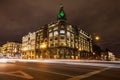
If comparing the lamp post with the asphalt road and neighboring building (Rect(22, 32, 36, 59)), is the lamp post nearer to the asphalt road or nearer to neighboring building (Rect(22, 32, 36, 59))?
neighboring building (Rect(22, 32, 36, 59))

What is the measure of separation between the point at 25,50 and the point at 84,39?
145ft

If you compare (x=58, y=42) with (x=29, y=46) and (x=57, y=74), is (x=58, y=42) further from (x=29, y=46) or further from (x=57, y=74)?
(x=57, y=74)

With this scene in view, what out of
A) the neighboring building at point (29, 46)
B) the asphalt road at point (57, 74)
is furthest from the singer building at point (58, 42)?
the asphalt road at point (57, 74)

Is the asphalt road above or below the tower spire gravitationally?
below

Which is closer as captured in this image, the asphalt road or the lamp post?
the asphalt road

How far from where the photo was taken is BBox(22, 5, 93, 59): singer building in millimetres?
86750

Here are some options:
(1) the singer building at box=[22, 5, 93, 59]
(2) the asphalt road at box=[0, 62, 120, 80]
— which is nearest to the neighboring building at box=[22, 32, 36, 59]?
(1) the singer building at box=[22, 5, 93, 59]

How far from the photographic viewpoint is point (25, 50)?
383 feet

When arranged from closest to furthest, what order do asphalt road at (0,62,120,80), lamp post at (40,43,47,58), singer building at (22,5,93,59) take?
asphalt road at (0,62,120,80), singer building at (22,5,93,59), lamp post at (40,43,47,58)

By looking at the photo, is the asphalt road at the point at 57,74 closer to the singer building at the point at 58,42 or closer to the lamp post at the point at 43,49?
the singer building at the point at 58,42

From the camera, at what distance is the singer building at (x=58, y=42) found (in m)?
86.8

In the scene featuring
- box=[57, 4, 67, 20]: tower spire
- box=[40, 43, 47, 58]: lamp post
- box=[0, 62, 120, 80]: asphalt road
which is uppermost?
box=[57, 4, 67, 20]: tower spire

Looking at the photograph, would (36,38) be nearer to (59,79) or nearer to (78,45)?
(78,45)

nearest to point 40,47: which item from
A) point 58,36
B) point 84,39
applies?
point 58,36
